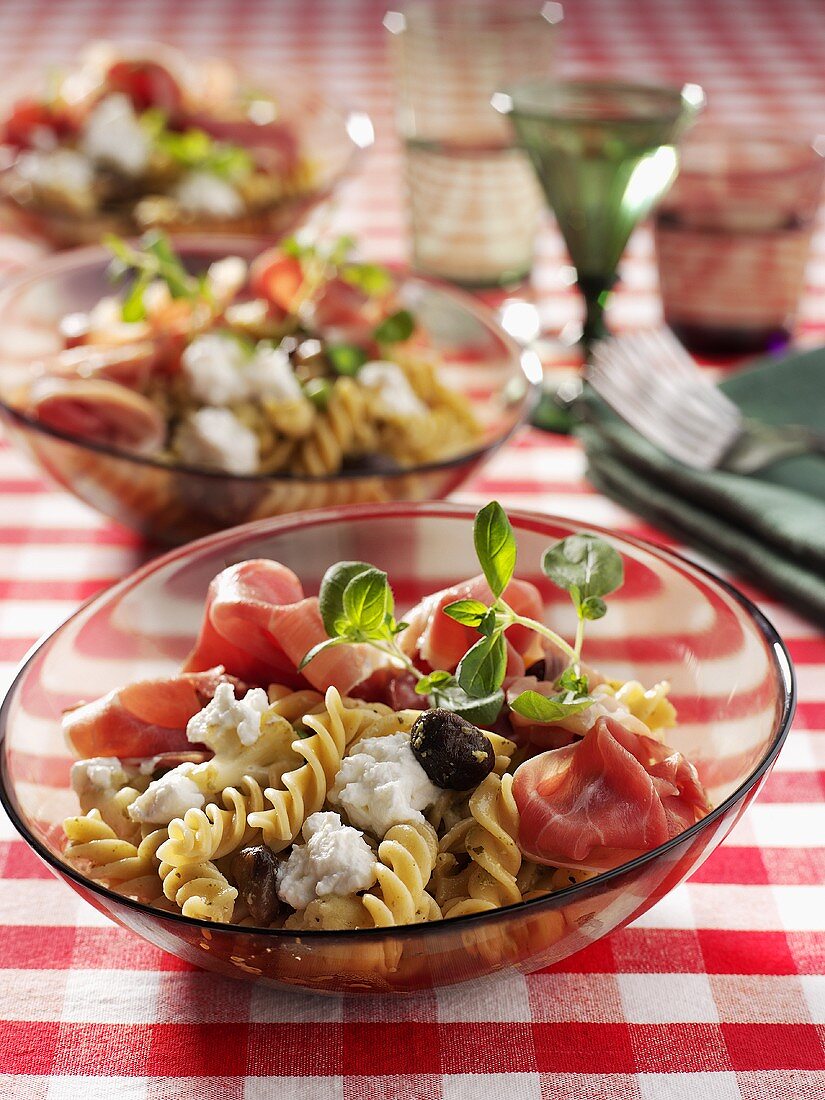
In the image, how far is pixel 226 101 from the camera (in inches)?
105

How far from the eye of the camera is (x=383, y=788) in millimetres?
926

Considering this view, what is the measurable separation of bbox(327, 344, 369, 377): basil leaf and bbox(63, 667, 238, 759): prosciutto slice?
67 cm

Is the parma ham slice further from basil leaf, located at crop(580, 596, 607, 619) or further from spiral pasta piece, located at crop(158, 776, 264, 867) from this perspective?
basil leaf, located at crop(580, 596, 607, 619)

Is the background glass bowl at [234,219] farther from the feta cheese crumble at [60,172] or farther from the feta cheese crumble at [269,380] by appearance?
the feta cheese crumble at [269,380]

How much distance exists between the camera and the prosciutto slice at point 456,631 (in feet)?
3.57

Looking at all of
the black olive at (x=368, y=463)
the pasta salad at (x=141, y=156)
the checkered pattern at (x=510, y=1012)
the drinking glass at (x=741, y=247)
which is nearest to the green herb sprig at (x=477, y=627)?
the checkered pattern at (x=510, y=1012)

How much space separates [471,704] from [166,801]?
0.23 metres

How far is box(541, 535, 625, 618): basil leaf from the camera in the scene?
104cm

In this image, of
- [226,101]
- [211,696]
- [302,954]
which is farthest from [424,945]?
[226,101]

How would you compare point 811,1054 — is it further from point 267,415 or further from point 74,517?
point 74,517

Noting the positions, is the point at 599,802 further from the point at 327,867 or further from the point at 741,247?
the point at 741,247

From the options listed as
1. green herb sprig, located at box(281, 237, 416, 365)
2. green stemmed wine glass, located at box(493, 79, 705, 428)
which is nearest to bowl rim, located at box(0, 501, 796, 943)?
green herb sprig, located at box(281, 237, 416, 365)

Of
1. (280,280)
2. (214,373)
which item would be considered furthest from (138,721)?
(280,280)

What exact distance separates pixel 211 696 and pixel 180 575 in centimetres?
19
